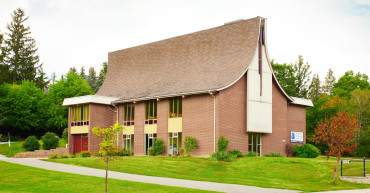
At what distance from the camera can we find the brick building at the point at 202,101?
34656mm

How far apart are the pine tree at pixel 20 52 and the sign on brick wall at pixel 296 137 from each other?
5325 centimetres

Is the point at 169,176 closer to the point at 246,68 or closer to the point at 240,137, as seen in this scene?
the point at 240,137

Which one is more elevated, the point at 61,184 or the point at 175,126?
the point at 175,126

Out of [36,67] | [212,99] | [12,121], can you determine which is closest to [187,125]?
[212,99]

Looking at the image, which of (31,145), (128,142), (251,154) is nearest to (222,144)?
(251,154)

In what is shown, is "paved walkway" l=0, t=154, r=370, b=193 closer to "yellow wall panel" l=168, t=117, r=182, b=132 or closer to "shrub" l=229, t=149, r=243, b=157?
"shrub" l=229, t=149, r=243, b=157

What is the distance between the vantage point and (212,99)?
34.2 metres

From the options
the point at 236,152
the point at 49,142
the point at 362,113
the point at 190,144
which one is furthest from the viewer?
the point at 362,113

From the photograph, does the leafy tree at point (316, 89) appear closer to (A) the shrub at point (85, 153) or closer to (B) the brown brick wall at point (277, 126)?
(B) the brown brick wall at point (277, 126)

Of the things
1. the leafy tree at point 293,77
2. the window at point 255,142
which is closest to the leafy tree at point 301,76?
the leafy tree at point 293,77

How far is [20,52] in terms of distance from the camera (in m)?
79.9

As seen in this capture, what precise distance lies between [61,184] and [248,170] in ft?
40.5

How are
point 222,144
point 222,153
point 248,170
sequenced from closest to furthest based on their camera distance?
point 248,170 < point 222,153 < point 222,144

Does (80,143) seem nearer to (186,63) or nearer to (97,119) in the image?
(97,119)
